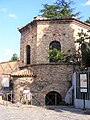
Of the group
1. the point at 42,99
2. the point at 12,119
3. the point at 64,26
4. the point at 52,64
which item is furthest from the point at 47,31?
the point at 12,119

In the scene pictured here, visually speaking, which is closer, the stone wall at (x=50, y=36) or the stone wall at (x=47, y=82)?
the stone wall at (x=47, y=82)

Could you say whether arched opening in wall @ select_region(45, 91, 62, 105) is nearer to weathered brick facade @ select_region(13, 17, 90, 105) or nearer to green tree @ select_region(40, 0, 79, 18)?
weathered brick facade @ select_region(13, 17, 90, 105)

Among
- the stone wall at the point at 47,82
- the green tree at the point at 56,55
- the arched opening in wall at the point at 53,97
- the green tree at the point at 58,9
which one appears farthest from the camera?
the green tree at the point at 58,9

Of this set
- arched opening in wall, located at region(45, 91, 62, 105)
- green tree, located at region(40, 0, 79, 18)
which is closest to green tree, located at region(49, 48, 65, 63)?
arched opening in wall, located at region(45, 91, 62, 105)

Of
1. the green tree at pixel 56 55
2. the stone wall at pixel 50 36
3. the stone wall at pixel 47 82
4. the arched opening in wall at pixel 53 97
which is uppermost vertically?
the stone wall at pixel 50 36

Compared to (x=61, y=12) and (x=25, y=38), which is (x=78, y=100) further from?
(x=61, y=12)

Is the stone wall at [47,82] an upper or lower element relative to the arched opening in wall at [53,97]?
upper

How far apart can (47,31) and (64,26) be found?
183 centimetres

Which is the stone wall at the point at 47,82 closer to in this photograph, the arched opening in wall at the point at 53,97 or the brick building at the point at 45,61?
the brick building at the point at 45,61

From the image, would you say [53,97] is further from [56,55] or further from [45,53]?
[45,53]

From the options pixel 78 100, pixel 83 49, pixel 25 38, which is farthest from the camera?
pixel 25 38

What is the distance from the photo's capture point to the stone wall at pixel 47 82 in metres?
24.3

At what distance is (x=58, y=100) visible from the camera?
81.3ft

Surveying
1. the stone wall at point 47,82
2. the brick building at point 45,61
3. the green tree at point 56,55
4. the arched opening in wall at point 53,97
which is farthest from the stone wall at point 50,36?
the arched opening in wall at point 53,97
